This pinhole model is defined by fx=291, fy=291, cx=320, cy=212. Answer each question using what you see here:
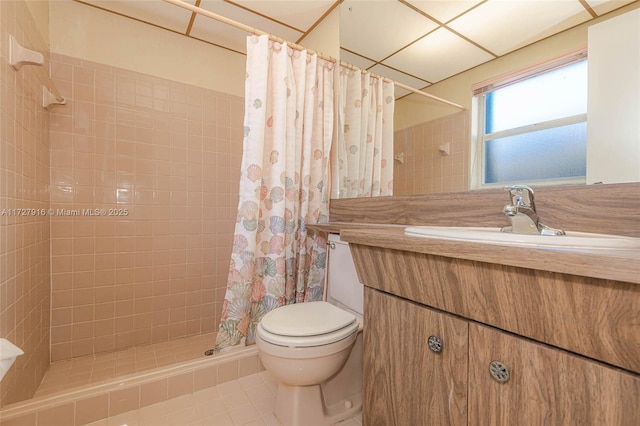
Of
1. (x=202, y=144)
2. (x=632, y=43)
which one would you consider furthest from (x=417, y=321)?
(x=202, y=144)

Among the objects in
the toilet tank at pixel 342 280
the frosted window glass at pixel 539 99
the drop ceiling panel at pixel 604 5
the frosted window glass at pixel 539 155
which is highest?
the drop ceiling panel at pixel 604 5

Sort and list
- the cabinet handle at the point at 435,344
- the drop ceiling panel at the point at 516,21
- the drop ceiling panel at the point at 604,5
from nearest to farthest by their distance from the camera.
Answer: the cabinet handle at the point at 435,344
the drop ceiling panel at the point at 604,5
the drop ceiling panel at the point at 516,21

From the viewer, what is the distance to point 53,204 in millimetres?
1722

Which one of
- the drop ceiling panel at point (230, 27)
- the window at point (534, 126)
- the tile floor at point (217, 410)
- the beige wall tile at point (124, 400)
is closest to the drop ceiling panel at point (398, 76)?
the window at point (534, 126)

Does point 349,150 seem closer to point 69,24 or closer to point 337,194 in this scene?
point 337,194

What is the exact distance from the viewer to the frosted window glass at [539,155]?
3.02 feet

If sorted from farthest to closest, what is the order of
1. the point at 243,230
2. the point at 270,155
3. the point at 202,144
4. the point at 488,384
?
1. the point at 202,144
2. the point at 270,155
3. the point at 243,230
4. the point at 488,384

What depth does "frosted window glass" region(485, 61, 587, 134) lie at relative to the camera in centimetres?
93

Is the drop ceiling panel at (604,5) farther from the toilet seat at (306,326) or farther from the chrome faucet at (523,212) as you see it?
the toilet seat at (306,326)

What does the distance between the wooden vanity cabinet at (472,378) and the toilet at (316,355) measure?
0.22 metres

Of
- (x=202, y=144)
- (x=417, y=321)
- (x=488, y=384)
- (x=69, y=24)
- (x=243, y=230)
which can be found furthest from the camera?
(x=202, y=144)

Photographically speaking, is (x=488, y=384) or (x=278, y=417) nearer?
(x=488, y=384)

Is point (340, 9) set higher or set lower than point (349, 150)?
higher

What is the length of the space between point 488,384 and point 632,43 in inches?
40.7
